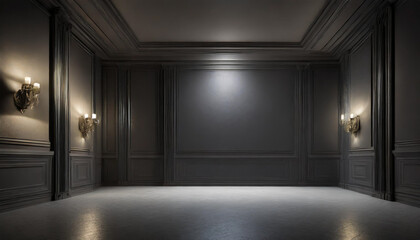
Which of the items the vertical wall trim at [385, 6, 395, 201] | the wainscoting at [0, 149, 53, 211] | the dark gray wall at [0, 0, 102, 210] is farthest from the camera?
the vertical wall trim at [385, 6, 395, 201]

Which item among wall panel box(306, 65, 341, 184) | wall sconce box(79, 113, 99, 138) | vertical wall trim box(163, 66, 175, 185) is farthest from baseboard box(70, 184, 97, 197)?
wall panel box(306, 65, 341, 184)

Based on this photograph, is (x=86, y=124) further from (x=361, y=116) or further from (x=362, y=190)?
(x=362, y=190)

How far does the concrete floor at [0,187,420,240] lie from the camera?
12.1 ft

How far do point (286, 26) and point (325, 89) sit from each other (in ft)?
8.50

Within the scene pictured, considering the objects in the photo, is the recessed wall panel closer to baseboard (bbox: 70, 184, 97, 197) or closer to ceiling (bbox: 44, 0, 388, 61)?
ceiling (bbox: 44, 0, 388, 61)

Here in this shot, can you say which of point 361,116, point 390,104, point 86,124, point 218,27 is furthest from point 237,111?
point 390,104

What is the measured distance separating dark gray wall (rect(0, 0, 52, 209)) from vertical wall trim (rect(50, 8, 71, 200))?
13cm

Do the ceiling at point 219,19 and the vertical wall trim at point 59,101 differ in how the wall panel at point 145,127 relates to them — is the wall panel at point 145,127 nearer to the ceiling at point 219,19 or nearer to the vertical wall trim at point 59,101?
the ceiling at point 219,19

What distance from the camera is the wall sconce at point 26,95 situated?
540cm

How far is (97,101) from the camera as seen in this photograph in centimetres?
943

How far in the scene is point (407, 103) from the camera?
231 inches

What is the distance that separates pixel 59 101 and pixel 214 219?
3.85 metres

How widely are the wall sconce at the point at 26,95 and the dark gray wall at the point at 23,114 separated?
0.07 meters

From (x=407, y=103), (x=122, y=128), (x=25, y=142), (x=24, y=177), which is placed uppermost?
(x=407, y=103)
